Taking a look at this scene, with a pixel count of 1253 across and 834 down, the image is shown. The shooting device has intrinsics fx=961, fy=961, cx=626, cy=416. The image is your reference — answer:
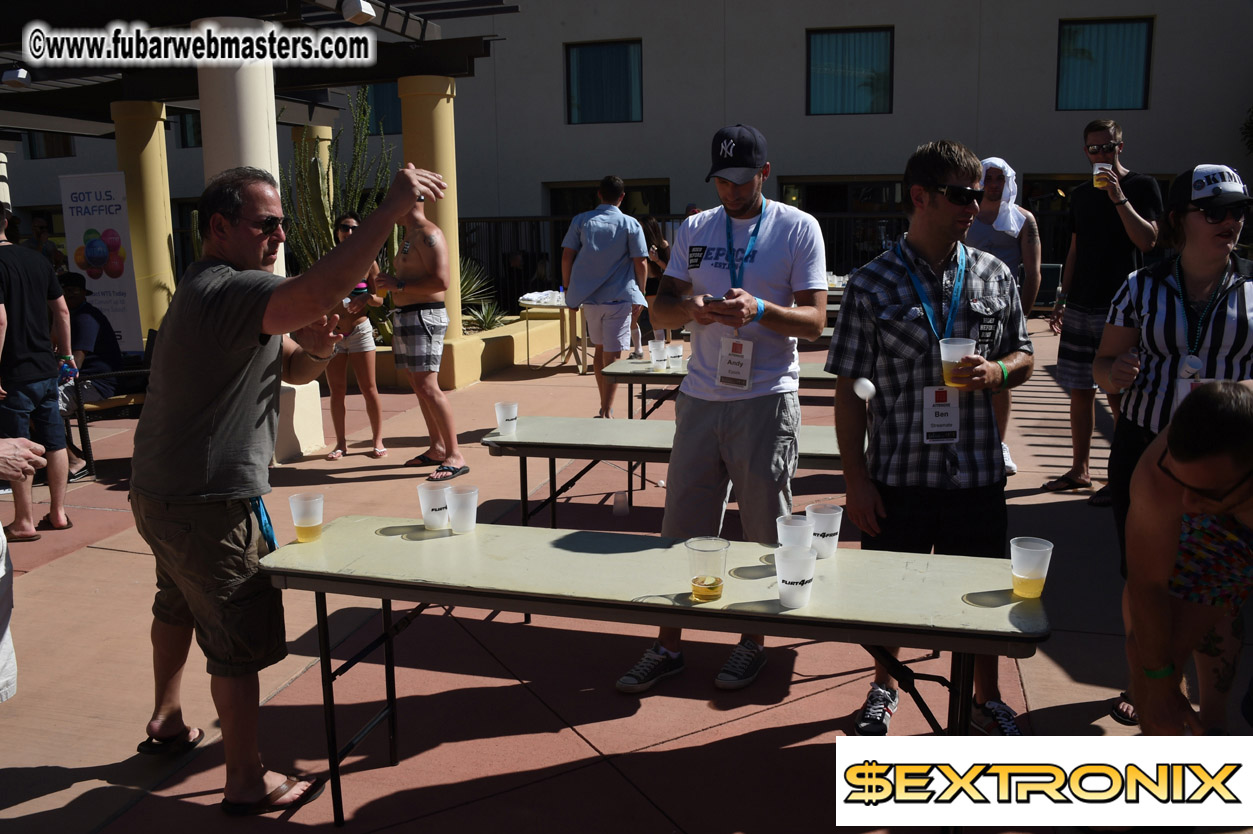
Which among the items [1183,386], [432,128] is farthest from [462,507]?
[432,128]

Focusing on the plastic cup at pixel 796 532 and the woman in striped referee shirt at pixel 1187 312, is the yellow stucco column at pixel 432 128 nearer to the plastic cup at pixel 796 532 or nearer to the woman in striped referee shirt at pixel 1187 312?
the woman in striped referee shirt at pixel 1187 312

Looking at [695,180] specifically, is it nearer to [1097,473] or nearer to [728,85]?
[728,85]

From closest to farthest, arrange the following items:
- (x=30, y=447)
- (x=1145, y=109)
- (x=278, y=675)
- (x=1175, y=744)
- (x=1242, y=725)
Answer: (x=1175, y=744)
(x=30, y=447)
(x=1242, y=725)
(x=278, y=675)
(x=1145, y=109)

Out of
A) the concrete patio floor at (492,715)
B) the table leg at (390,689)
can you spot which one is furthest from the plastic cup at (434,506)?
the concrete patio floor at (492,715)

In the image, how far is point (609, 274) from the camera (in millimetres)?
7766

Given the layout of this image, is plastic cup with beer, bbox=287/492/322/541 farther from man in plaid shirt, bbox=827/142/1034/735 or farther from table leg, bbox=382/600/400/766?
man in plaid shirt, bbox=827/142/1034/735

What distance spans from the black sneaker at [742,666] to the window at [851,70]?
16.9 m

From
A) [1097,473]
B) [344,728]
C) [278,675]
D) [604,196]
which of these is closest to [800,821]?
[344,728]

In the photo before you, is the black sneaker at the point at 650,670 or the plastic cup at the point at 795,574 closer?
the plastic cup at the point at 795,574

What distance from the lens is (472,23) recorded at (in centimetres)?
1994

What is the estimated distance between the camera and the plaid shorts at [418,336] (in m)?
6.55

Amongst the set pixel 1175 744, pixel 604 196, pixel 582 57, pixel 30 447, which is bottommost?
pixel 1175 744

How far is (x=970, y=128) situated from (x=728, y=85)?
470cm

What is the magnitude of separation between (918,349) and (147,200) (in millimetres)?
11409
